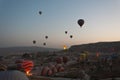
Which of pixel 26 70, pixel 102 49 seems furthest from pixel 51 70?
pixel 102 49

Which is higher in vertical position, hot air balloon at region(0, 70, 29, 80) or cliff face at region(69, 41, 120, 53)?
cliff face at region(69, 41, 120, 53)

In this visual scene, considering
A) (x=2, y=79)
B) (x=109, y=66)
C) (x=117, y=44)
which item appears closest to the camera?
(x=2, y=79)

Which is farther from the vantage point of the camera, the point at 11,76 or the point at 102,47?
the point at 102,47

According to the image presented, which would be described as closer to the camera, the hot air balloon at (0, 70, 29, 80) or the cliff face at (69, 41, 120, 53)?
the hot air balloon at (0, 70, 29, 80)

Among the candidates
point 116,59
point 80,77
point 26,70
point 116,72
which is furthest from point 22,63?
point 116,59

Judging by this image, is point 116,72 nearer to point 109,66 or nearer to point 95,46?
point 109,66

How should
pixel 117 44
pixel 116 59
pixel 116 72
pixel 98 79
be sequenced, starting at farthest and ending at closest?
pixel 117 44
pixel 116 59
pixel 116 72
pixel 98 79

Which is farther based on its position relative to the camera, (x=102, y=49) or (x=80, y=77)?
(x=102, y=49)

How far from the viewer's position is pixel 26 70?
37.6 metres

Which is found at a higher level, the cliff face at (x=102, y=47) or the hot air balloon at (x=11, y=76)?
the cliff face at (x=102, y=47)

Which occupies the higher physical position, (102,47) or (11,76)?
(102,47)

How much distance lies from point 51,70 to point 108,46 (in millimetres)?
75292

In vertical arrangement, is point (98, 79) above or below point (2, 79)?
below

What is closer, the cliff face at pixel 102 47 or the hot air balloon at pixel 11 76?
the hot air balloon at pixel 11 76
